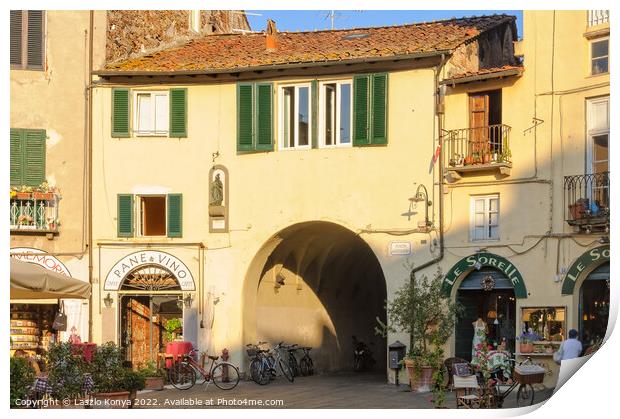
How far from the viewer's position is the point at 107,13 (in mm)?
20516

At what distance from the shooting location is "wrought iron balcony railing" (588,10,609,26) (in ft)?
62.1

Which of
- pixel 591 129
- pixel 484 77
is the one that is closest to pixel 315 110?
pixel 484 77

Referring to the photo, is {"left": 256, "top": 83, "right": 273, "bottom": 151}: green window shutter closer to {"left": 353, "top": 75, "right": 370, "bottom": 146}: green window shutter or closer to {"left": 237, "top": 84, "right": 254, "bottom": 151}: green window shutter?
{"left": 237, "top": 84, "right": 254, "bottom": 151}: green window shutter

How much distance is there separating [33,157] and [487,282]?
24.3 ft

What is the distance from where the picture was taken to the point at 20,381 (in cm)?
1767

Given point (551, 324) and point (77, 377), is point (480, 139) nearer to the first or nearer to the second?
point (551, 324)

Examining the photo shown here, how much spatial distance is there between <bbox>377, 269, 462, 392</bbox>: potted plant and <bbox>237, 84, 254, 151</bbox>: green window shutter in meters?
3.44

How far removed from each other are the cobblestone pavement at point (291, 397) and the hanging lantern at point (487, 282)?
1.79 m

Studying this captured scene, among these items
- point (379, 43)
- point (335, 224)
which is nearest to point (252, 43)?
point (379, 43)

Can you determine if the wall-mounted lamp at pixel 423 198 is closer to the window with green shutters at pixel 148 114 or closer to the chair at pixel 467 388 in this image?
the chair at pixel 467 388

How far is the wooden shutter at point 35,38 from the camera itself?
20000 millimetres

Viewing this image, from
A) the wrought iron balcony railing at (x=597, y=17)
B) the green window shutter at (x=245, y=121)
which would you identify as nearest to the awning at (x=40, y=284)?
the green window shutter at (x=245, y=121)

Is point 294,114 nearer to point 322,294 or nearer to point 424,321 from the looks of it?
point 424,321

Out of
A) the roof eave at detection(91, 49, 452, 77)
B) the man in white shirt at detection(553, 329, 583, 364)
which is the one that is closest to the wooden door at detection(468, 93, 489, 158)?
the roof eave at detection(91, 49, 452, 77)
